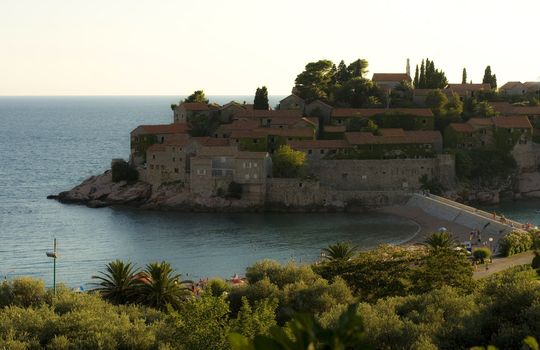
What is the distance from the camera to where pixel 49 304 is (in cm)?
2794

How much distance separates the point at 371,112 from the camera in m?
74.2

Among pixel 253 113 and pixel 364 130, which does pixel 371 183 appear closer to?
pixel 364 130

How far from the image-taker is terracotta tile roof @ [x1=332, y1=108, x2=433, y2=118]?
73.8 metres

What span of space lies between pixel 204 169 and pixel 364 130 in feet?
47.5

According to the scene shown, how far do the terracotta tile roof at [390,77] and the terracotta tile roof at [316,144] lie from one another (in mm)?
20516

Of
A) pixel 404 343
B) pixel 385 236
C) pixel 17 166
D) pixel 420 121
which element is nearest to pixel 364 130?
pixel 420 121

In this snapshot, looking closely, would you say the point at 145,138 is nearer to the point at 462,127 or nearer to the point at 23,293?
the point at 462,127

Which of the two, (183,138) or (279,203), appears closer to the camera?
(279,203)

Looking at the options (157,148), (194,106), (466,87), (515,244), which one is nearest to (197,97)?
(194,106)

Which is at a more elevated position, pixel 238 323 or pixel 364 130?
pixel 364 130

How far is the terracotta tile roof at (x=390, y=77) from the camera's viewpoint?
86562 mm

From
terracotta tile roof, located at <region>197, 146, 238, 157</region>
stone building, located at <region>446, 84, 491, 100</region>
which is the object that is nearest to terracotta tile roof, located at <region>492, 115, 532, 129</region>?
stone building, located at <region>446, 84, 491, 100</region>

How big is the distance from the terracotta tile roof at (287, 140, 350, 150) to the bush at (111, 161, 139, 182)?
500 inches

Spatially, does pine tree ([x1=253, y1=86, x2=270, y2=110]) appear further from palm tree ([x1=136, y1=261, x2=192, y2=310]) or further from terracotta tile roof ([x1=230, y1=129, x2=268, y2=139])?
palm tree ([x1=136, y1=261, x2=192, y2=310])
